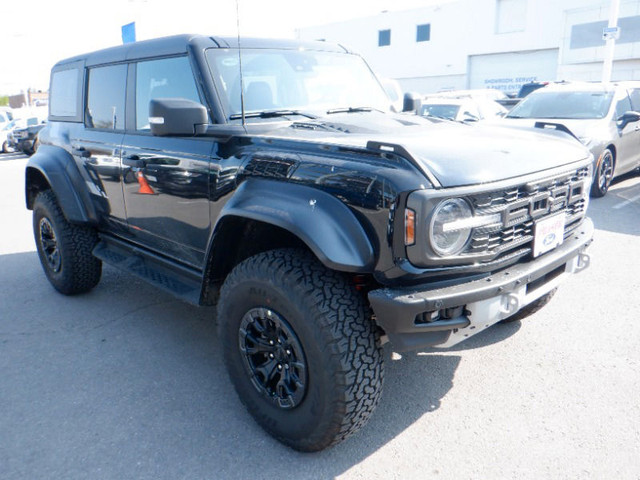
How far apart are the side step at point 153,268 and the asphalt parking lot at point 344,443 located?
53cm

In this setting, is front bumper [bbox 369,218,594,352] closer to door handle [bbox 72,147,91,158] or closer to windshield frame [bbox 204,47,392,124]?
windshield frame [bbox 204,47,392,124]

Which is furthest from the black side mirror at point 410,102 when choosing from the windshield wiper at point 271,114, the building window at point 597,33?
the building window at point 597,33

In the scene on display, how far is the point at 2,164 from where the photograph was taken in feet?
56.5

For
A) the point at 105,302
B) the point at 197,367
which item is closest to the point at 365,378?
the point at 197,367

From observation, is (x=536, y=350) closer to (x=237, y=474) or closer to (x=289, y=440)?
(x=289, y=440)

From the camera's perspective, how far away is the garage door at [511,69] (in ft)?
103

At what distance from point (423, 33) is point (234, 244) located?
3804 centimetres

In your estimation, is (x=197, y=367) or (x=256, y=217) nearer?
(x=256, y=217)

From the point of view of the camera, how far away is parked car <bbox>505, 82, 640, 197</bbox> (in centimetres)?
781

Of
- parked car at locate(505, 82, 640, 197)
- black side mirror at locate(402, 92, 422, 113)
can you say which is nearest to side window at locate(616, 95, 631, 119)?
parked car at locate(505, 82, 640, 197)

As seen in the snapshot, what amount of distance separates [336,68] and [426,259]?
2068 millimetres

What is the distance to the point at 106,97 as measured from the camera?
4.04 metres

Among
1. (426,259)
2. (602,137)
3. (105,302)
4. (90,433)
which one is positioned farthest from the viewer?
(602,137)

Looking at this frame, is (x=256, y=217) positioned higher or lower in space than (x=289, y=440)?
higher
